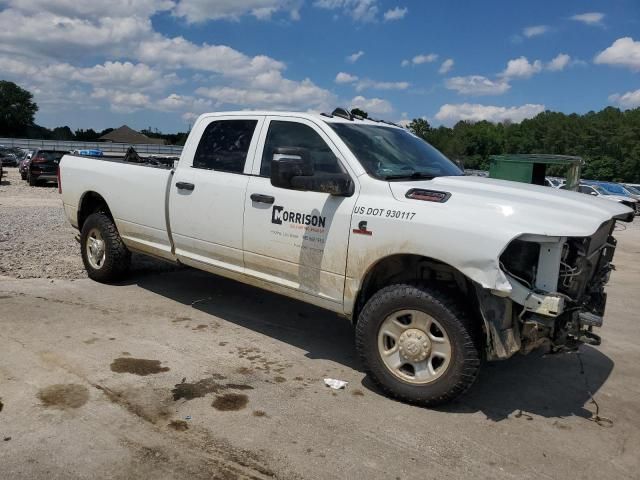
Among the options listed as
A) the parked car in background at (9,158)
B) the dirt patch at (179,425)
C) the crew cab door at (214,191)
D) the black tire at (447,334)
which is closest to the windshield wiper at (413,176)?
the black tire at (447,334)

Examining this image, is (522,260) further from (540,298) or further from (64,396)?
(64,396)

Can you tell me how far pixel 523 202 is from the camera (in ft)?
12.3

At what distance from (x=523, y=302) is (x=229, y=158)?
293 centimetres

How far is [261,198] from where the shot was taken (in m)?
4.78

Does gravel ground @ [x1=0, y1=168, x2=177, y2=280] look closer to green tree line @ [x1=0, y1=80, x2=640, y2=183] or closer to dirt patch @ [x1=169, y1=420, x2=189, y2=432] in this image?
dirt patch @ [x1=169, y1=420, x2=189, y2=432]

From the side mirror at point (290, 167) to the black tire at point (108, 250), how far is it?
3047 mm

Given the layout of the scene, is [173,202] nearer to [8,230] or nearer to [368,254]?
[368,254]

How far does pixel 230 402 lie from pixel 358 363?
1300mm

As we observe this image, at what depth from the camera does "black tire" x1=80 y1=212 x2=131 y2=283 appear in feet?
21.5

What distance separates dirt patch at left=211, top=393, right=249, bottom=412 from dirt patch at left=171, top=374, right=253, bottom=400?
112 millimetres

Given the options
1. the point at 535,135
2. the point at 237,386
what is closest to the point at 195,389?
the point at 237,386

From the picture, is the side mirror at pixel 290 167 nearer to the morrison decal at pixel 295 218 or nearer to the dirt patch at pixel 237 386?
the morrison decal at pixel 295 218

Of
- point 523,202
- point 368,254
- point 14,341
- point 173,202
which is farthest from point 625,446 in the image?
point 14,341

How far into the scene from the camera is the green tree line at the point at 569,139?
74938mm
